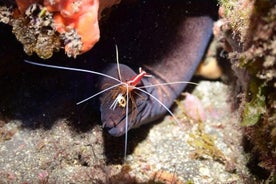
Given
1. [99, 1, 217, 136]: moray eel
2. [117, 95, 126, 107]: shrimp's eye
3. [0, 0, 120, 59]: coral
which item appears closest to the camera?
[0, 0, 120, 59]: coral

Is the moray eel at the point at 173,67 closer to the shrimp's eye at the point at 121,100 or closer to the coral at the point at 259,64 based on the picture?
the shrimp's eye at the point at 121,100

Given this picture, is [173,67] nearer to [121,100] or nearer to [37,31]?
[121,100]

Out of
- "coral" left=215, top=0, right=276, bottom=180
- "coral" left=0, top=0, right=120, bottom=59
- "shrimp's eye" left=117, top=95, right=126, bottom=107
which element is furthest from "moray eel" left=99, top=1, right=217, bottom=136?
"coral" left=215, top=0, right=276, bottom=180

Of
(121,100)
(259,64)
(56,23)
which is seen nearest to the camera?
(259,64)

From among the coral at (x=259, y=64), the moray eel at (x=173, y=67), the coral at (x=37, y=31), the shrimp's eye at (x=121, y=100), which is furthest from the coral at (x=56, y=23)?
the coral at (x=259, y=64)

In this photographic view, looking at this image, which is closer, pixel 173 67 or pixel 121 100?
pixel 121 100

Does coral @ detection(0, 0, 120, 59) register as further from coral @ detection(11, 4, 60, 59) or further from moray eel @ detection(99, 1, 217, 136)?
moray eel @ detection(99, 1, 217, 136)

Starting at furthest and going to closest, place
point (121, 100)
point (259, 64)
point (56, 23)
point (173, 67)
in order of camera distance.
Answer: point (173, 67)
point (121, 100)
point (56, 23)
point (259, 64)

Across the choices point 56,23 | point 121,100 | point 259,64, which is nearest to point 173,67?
point 121,100

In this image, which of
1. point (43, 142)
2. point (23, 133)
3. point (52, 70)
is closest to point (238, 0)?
point (52, 70)
